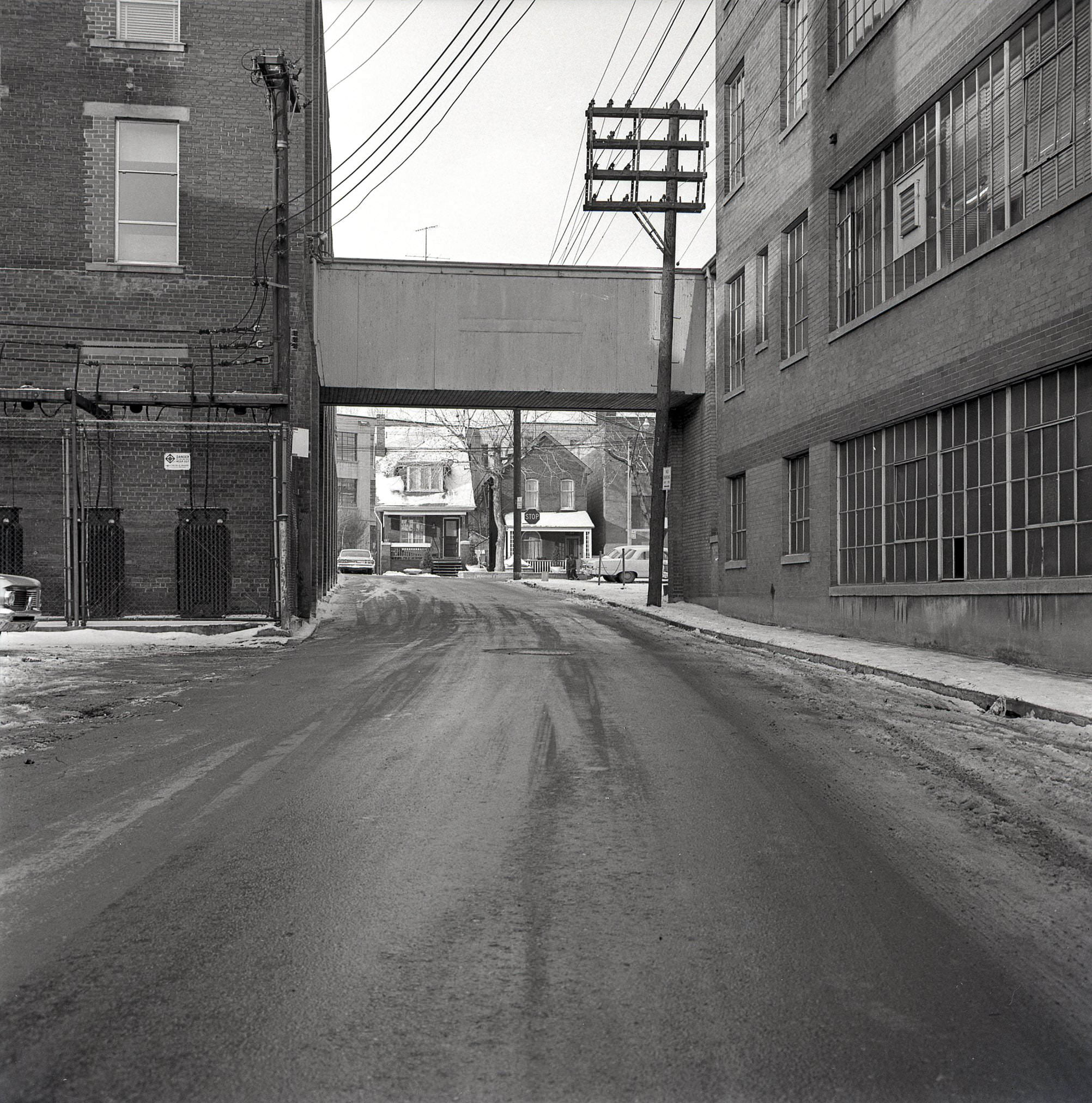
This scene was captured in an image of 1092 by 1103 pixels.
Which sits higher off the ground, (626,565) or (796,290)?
(796,290)

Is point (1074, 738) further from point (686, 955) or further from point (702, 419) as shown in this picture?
point (702, 419)

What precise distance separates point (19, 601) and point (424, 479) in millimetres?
55665

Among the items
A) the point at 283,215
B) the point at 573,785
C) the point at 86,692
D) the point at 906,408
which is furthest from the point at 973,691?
the point at 283,215

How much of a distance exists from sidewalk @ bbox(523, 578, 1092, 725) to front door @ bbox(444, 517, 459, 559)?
49.4 meters

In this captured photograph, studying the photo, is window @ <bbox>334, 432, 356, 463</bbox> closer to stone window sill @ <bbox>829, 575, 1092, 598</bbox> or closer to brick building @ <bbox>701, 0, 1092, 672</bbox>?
brick building @ <bbox>701, 0, 1092, 672</bbox>

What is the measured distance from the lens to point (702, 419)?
2569 cm

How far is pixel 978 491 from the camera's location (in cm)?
1335

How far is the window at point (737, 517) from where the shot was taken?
73.3 feet

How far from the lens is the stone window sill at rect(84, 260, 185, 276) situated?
20859 mm

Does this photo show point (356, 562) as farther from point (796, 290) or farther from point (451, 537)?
point (796, 290)

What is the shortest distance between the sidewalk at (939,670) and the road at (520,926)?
8.03 ft

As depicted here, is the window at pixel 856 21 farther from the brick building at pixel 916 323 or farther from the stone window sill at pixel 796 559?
the stone window sill at pixel 796 559

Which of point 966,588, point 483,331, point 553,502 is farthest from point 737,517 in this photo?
point 553,502

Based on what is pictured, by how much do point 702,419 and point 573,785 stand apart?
20.2 meters
